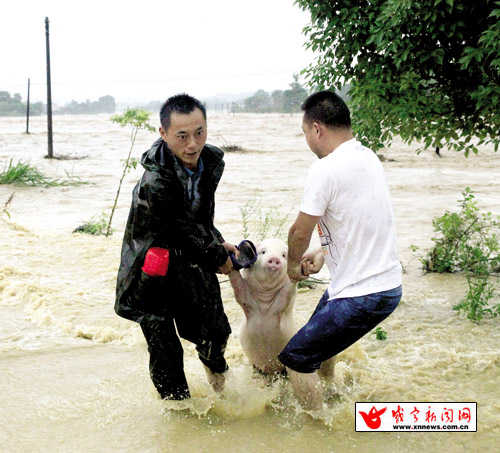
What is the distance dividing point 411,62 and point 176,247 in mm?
3108

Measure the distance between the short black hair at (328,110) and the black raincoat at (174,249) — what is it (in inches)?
26.6

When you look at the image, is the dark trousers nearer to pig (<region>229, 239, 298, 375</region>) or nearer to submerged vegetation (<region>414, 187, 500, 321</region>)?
pig (<region>229, 239, 298, 375</region>)

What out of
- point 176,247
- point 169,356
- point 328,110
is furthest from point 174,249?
point 328,110

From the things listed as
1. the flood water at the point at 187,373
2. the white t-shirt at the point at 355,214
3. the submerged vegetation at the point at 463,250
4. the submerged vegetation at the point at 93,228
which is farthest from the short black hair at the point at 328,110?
the submerged vegetation at the point at 93,228

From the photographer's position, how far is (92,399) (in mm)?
4312

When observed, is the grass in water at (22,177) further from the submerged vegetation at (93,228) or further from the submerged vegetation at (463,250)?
the submerged vegetation at (463,250)

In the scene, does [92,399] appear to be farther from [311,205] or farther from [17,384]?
[311,205]

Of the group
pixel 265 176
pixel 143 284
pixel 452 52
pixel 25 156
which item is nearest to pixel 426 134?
pixel 452 52

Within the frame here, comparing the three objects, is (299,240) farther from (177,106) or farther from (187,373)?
(187,373)

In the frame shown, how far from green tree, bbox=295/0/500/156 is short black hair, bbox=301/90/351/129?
1.74 meters

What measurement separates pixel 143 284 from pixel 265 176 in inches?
626

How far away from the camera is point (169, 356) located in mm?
3668

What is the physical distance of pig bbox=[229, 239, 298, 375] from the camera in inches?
165

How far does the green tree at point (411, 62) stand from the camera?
495cm
